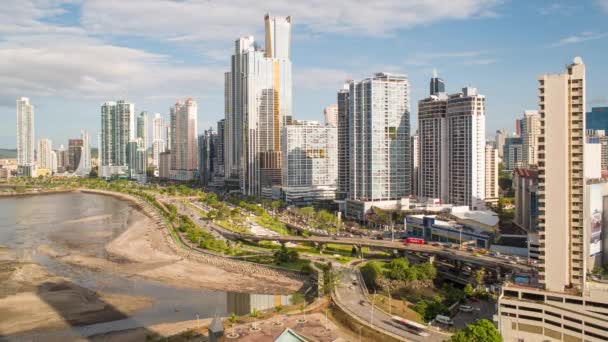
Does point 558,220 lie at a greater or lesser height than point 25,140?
lesser

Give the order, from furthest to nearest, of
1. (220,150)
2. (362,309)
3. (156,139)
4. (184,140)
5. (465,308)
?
(156,139) → (184,140) → (220,150) → (465,308) → (362,309)

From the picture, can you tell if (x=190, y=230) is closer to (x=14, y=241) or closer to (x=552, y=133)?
(x=14, y=241)

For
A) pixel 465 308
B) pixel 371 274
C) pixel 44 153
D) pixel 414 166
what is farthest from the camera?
pixel 44 153

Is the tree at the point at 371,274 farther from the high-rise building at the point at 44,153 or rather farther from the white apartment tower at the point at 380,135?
the high-rise building at the point at 44,153

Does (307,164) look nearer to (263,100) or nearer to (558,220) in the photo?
(263,100)

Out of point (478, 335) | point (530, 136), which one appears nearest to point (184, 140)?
point (530, 136)

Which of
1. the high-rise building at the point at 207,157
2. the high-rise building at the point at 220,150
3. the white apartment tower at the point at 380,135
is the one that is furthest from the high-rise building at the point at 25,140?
the white apartment tower at the point at 380,135
